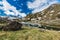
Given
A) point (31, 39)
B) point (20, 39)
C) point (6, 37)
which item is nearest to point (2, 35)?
point (6, 37)

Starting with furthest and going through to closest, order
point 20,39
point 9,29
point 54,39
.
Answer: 1. point 9,29
2. point 54,39
3. point 20,39

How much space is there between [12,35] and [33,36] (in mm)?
6277

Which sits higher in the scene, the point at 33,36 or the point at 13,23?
the point at 13,23

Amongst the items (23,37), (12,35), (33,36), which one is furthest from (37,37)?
(12,35)

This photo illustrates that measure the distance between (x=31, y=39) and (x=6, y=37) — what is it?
729 cm

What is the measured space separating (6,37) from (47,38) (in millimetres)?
12082

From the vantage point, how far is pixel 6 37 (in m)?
44.7

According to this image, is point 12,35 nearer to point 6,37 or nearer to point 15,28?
point 6,37

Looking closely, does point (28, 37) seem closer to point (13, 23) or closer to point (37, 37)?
point (37, 37)

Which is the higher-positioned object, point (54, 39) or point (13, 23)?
point (13, 23)

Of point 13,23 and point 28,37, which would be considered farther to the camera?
point 13,23

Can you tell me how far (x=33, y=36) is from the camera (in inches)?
1820

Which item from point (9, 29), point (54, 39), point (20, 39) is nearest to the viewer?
point (20, 39)

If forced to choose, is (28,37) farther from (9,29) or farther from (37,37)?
(9,29)
